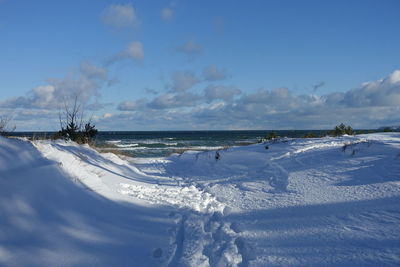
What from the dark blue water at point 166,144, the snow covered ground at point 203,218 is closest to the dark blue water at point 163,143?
the dark blue water at point 166,144

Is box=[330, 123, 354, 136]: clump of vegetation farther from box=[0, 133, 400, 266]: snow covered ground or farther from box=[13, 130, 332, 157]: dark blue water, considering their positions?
box=[0, 133, 400, 266]: snow covered ground

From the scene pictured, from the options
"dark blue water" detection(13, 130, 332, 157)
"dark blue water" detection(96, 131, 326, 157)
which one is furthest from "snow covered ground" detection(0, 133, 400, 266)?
"dark blue water" detection(96, 131, 326, 157)

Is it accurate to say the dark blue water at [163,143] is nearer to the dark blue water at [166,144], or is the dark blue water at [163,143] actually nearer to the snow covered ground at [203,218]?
the dark blue water at [166,144]

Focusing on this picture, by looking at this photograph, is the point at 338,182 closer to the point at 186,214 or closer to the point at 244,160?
the point at 186,214

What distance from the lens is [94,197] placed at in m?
5.09

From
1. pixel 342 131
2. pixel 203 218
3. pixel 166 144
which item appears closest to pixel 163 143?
pixel 166 144

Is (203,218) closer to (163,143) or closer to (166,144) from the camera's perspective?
(166,144)

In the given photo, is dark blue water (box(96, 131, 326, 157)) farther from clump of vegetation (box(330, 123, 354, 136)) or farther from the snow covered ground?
the snow covered ground

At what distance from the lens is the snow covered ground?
10.0ft

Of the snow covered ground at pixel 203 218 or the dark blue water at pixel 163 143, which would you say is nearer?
the snow covered ground at pixel 203 218

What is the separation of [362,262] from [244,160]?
8021 millimetres

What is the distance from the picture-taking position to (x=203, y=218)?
15.6 ft

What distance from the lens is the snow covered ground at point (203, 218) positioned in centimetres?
305

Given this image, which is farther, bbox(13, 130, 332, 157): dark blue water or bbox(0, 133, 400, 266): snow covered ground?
bbox(13, 130, 332, 157): dark blue water
